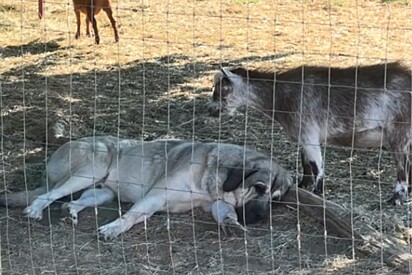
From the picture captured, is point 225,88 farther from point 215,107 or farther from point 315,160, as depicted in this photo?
point 315,160

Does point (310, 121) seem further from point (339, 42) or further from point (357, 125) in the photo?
point (339, 42)

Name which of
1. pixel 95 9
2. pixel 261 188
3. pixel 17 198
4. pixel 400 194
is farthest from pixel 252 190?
pixel 95 9

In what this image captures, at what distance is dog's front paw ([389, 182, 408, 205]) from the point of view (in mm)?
6449

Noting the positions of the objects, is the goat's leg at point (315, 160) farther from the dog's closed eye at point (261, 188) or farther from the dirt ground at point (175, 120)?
the dog's closed eye at point (261, 188)

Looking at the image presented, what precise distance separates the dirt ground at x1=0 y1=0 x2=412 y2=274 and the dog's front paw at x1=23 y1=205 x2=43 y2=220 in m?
0.05

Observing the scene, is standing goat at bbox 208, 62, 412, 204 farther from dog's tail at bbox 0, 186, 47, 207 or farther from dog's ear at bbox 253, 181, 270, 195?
dog's tail at bbox 0, 186, 47, 207

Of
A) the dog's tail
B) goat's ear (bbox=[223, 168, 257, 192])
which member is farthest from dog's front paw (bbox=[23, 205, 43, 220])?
goat's ear (bbox=[223, 168, 257, 192])

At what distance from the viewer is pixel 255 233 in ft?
19.5

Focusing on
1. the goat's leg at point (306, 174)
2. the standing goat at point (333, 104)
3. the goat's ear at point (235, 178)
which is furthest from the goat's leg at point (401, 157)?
the goat's ear at point (235, 178)

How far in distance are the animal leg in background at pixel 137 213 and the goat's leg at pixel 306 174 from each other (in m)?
1.22

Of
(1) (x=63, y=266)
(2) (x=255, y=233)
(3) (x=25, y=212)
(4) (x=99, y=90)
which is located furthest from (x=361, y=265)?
(4) (x=99, y=90)

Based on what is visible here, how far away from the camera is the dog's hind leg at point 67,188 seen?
20.3 ft

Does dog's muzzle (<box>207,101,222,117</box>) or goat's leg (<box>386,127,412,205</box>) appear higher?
dog's muzzle (<box>207,101,222,117</box>)

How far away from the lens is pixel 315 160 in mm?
6637
